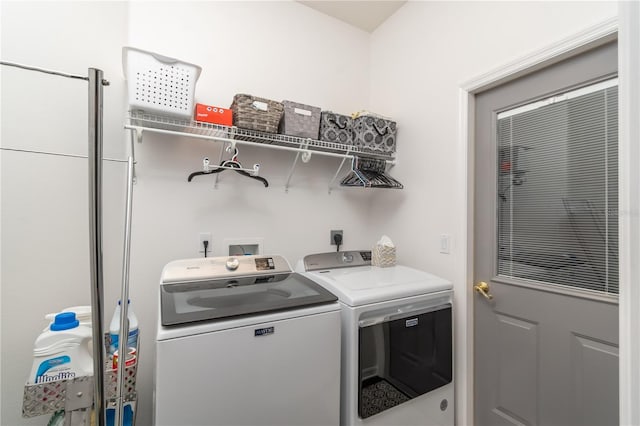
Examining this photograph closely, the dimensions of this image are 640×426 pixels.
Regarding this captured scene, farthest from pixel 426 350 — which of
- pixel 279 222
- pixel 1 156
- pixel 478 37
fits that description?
pixel 1 156

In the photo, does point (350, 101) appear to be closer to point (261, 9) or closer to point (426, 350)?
point (261, 9)

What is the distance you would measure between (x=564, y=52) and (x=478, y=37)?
1.64 feet

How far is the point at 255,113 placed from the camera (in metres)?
1.65

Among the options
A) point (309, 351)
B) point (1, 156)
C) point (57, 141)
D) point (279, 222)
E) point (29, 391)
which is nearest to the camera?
point (29, 391)

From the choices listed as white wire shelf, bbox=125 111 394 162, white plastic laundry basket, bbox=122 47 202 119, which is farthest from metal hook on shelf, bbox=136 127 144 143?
white plastic laundry basket, bbox=122 47 202 119

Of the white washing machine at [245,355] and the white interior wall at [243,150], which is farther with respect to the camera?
the white interior wall at [243,150]

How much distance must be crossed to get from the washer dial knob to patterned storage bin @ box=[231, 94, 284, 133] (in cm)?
76

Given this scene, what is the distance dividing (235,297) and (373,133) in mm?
1434

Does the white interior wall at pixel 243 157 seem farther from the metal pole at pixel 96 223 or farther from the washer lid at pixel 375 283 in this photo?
the metal pole at pixel 96 223

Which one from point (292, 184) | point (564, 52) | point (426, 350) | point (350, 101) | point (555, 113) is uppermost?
point (350, 101)

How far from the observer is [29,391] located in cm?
110

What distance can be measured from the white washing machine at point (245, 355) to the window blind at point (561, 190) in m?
1.07

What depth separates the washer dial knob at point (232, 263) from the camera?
1641 millimetres

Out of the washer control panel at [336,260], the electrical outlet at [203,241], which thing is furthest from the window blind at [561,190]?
the electrical outlet at [203,241]
